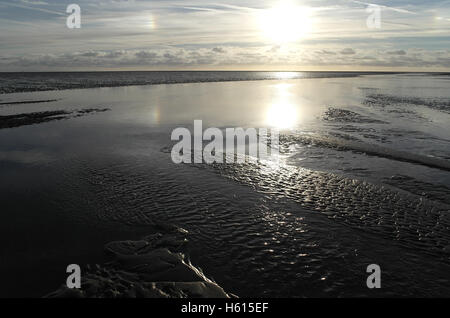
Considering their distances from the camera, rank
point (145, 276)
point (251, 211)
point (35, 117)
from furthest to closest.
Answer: point (35, 117) → point (251, 211) → point (145, 276)

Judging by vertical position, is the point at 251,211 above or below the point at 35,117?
below

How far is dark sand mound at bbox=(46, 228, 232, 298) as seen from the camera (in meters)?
6.82

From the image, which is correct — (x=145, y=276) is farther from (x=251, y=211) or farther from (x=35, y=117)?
(x=35, y=117)

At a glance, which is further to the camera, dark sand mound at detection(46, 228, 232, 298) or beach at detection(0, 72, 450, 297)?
beach at detection(0, 72, 450, 297)

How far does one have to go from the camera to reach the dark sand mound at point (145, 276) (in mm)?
6824

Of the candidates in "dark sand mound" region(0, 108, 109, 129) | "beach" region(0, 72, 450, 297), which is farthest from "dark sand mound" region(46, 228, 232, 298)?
"dark sand mound" region(0, 108, 109, 129)

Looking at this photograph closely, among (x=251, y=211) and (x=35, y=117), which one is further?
(x=35, y=117)

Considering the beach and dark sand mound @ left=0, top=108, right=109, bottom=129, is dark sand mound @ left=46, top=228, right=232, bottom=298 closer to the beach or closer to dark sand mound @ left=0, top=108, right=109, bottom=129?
the beach

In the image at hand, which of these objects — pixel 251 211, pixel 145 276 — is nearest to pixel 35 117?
pixel 251 211

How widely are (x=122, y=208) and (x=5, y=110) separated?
30470mm

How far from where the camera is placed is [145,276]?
7.40m
